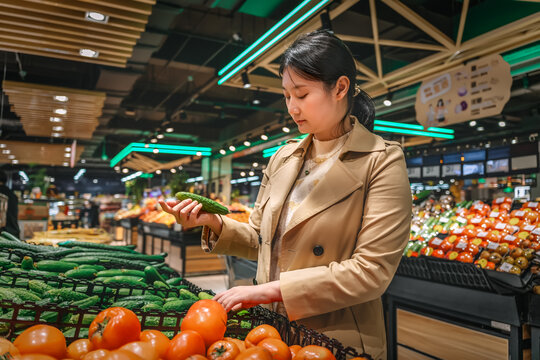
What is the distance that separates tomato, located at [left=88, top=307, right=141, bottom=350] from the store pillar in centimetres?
1320

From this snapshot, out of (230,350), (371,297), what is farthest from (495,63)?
(230,350)

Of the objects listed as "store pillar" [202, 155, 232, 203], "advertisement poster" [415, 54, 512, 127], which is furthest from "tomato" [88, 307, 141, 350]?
"store pillar" [202, 155, 232, 203]

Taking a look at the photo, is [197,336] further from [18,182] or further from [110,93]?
[18,182]

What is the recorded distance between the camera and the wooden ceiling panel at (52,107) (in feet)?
20.0

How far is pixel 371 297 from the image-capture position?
121 cm

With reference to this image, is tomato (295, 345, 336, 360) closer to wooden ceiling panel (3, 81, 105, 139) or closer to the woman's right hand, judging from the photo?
the woman's right hand

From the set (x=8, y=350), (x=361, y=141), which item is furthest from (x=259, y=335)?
(x=361, y=141)

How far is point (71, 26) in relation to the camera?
12.3ft

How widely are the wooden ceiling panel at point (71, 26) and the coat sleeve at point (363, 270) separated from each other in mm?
2994

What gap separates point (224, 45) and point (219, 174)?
324 inches

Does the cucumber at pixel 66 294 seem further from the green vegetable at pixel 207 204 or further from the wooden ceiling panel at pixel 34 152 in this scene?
the wooden ceiling panel at pixel 34 152

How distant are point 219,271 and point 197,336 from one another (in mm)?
7235

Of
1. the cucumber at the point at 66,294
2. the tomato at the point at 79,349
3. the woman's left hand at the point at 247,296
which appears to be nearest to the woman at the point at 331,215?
the woman's left hand at the point at 247,296

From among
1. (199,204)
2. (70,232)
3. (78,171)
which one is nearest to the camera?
(199,204)
